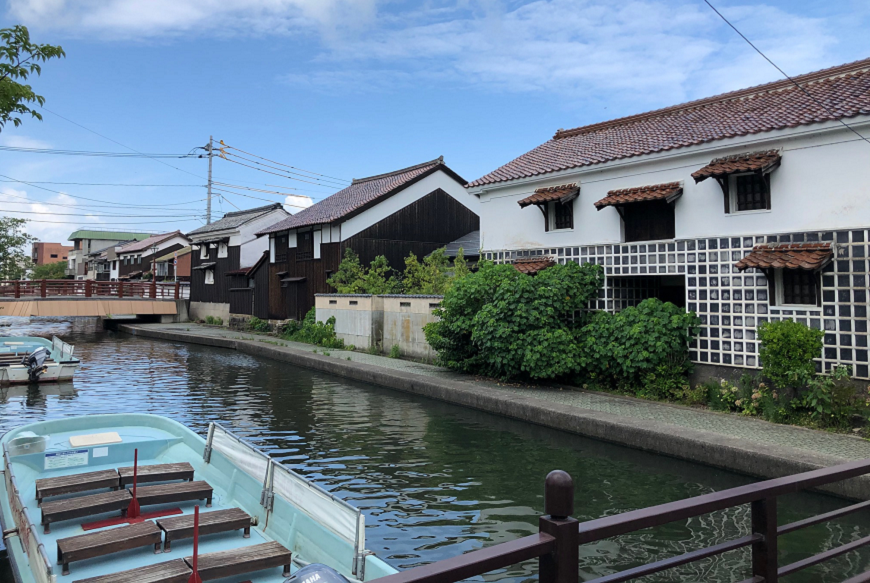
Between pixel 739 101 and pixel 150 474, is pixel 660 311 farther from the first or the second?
pixel 150 474

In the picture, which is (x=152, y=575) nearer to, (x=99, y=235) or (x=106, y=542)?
(x=106, y=542)

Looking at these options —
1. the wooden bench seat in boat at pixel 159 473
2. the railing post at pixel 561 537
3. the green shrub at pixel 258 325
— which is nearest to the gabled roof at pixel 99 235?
the green shrub at pixel 258 325

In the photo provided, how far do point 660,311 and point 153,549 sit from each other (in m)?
Result: 11.4

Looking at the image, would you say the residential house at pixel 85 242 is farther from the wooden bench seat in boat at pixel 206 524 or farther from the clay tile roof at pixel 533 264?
the wooden bench seat in boat at pixel 206 524

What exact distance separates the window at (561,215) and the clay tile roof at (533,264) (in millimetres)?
960

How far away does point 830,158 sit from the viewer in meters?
11.5

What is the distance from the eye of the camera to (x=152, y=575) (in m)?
4.66

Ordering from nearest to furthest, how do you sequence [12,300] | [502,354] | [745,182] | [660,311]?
[745,182]
[660,311]
[502,354]
[12,300]

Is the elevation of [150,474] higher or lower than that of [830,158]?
lower

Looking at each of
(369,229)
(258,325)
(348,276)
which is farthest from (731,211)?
(258,325)

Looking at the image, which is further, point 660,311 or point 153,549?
point 660,311

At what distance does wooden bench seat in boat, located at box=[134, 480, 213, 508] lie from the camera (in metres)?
6.31

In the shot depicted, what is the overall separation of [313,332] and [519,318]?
14184mm

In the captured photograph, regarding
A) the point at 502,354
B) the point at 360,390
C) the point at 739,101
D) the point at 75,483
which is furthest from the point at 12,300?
the point at 739,101
